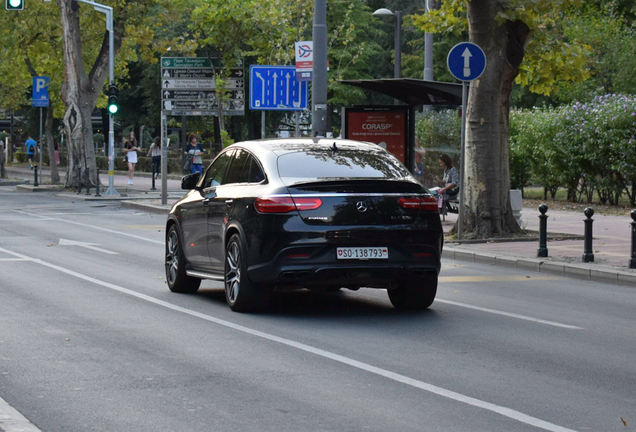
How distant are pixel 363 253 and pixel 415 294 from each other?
3.52 ft

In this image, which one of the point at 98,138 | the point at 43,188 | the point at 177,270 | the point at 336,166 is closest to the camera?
the point at 336,166

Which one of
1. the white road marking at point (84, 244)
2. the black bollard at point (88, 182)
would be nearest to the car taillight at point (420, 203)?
the white road marking at point (84, 244)

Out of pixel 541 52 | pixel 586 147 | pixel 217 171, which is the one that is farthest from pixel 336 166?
pixel 586 147

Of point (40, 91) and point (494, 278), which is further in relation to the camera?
point (40, 91)

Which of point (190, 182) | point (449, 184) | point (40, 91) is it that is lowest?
point (449, 184)

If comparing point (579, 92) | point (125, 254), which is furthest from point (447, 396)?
point (579, 92)

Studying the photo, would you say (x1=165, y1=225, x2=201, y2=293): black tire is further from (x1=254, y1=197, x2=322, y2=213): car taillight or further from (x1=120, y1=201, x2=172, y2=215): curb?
(x1=120, y1=201, x2=172, y2=215): curb

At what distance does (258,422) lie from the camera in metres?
5.99

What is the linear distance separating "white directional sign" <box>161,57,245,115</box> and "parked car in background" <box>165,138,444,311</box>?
18.8 meters

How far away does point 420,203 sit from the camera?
10.1 metres

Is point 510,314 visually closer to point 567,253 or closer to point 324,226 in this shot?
point 324,226

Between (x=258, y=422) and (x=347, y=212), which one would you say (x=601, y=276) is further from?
(x=258, y=422)

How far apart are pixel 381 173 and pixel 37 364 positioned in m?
3.98

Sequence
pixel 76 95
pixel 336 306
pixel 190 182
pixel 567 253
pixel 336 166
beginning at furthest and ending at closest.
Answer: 1. pixel 76 95
2. pixel 567 253
3. pixel 190 182
4. pixel 336 306
5. pixel 336 166
